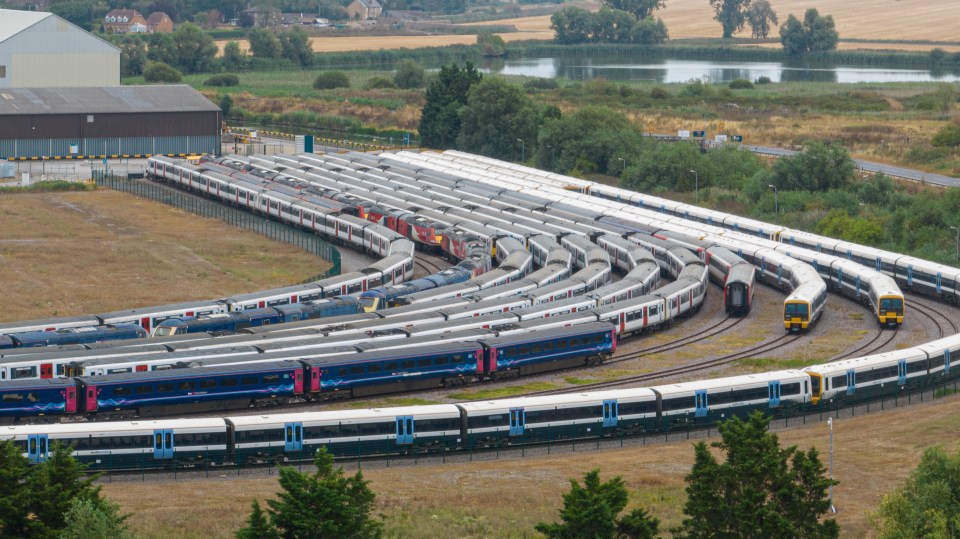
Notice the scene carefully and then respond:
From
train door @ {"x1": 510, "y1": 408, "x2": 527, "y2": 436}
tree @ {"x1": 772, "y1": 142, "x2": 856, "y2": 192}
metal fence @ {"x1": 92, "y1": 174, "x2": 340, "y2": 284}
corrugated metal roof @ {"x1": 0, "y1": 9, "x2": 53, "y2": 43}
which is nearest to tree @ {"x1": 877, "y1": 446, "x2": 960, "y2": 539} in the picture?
train door @ {"x1": 510, "y1": 408, "x2": 527, "y2": 436}

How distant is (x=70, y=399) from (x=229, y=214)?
54726 mm

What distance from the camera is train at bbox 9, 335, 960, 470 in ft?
160

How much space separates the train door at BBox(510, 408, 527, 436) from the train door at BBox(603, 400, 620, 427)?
11.2 ft

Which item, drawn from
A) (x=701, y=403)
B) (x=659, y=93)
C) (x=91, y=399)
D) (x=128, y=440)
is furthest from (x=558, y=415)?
(x=659, y=93)

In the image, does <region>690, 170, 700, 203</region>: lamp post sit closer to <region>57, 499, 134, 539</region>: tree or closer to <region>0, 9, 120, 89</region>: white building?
<region>0, 9, 120, 89</region>: white building

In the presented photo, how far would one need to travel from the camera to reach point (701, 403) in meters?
56.1

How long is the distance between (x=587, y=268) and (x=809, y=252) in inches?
626

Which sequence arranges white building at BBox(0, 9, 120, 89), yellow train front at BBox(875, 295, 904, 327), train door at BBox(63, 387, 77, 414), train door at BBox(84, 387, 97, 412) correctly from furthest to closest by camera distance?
white building at BBox(0, 9, 120, 89), yellow train front at BBox(875, 295, 904, 327), train door at BBox(84, 387, 97, 412), train door at BBox(63, 387, 77, 414)

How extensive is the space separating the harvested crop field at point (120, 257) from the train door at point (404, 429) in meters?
29.0

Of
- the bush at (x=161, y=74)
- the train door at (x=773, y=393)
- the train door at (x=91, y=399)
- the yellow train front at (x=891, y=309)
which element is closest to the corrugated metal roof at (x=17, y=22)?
the bush at (x=161, y=74)

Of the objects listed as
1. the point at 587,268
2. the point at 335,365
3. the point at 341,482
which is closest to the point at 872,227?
the point at 587,268

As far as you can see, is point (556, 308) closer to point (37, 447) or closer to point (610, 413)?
point (610, 413)

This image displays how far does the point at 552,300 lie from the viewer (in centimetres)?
7212

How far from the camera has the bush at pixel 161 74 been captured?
196 metres
